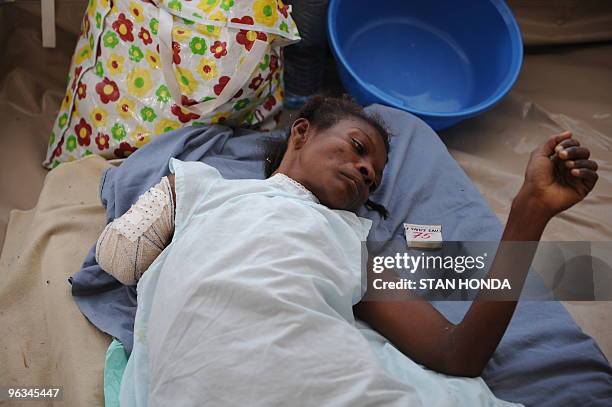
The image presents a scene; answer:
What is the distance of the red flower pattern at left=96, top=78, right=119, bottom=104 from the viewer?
1.60 m

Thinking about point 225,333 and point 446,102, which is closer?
point 225,333

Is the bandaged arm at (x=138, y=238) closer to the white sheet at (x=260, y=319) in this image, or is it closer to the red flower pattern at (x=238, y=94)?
the white sheet at (x=260, y=319)

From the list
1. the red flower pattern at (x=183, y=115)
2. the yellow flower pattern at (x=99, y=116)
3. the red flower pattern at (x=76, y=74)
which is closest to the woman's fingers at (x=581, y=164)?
the red flower pattern at (x=183, y=115)

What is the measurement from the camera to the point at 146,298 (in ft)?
3.57

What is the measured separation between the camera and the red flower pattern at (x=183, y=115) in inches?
61.5

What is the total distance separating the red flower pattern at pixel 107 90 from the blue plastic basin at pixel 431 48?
681mm

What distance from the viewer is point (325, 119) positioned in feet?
4.35

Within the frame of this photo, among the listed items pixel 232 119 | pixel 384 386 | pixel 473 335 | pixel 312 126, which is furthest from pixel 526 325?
pixel 232 119

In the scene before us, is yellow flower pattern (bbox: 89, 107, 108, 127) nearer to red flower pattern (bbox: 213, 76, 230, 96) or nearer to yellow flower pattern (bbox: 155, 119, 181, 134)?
yellow flower pattern (bbox: 155, 119, 181, 134)

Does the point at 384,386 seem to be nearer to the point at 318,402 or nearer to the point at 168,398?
the point at 318,402

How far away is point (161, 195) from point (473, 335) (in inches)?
23.7

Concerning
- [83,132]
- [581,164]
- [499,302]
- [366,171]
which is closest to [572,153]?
[581,164]

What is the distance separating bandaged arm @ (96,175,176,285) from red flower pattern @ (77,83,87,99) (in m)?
0.59

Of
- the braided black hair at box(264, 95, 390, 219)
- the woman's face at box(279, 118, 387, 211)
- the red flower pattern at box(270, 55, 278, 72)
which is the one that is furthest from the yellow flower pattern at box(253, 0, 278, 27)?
the woman's face at box(279, 118, 387, 211)
